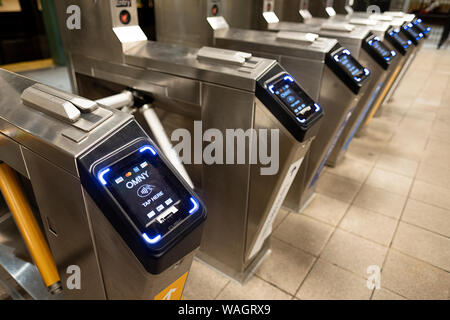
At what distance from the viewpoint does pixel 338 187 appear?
8.28ft

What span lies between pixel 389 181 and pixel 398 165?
1.06 ft

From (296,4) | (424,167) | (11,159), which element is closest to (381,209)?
(424,167)

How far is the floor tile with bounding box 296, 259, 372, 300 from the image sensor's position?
5.31ft

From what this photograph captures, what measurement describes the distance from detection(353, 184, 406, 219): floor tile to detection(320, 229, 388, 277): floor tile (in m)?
0.38

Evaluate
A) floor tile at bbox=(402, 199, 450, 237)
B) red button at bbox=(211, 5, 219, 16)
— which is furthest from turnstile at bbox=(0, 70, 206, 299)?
floor tile at bbox=(402, 199, 450, 237)

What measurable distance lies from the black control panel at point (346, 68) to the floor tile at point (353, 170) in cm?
106

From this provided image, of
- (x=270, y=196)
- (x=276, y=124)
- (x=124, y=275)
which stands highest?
(x=276, y=124)

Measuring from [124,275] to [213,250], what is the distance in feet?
3.09

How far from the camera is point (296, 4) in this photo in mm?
2938

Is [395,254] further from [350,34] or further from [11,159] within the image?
[11,159]

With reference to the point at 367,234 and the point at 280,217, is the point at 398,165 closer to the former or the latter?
the point at 367,234

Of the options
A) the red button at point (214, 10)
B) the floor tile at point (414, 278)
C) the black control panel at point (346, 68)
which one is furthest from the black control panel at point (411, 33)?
the floor tile at point (414, 278)

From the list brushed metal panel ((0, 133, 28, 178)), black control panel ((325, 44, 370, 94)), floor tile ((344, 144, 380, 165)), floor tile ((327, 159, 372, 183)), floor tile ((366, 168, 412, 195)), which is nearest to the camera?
brushed metal panel ((0, 133, 28, 178))

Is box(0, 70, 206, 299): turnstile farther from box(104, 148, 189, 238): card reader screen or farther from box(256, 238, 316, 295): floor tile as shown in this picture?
box(256, 238, 316, 295): floor tile
